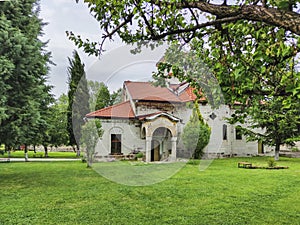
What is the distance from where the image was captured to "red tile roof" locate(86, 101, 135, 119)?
1862 cm

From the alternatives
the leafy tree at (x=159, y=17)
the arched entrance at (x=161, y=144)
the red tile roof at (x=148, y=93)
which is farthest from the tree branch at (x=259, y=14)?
the arched entrance at (x=161, y=144)

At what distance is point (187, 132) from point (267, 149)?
34.4 ft

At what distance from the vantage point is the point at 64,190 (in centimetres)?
870

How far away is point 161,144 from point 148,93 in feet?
12.8

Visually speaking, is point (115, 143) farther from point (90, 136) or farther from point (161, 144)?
point (90, 136)

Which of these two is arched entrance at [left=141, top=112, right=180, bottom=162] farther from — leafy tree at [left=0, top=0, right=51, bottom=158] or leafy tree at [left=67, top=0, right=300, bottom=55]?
leafy tree at [left=67, top=0, right=300, bottom=55]

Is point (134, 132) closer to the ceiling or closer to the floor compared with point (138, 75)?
closer to the floor

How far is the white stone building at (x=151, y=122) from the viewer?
18484 mm

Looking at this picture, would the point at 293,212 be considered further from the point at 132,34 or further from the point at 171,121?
the point at 171,121

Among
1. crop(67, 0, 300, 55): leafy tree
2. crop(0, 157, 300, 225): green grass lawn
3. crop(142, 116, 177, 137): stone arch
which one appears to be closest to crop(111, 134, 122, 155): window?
crop(142, 116, 177, 137): stone arch

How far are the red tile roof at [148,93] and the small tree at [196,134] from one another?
7.26ft

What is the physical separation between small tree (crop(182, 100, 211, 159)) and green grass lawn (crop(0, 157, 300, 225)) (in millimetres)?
8112

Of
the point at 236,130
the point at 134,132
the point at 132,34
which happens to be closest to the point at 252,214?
the point at 132,34

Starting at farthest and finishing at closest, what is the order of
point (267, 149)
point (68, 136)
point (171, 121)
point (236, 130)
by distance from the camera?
point (68, 136) → point (267, 149) → point (236, 130) → point (171, 121)
